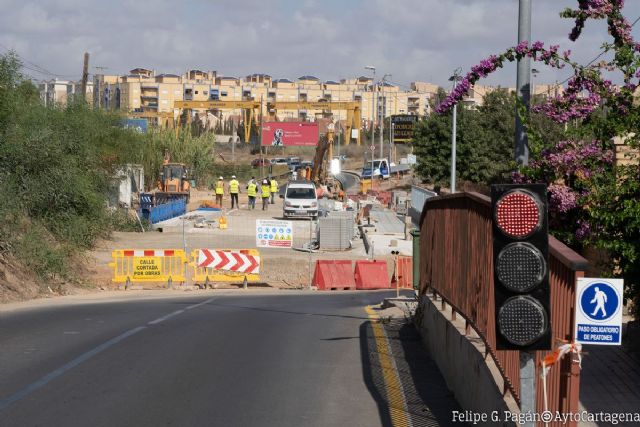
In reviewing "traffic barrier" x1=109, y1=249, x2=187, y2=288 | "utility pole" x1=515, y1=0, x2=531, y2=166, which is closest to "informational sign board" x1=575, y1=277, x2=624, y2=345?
"utility pole" x1=515, y1=0, x2=531, y2=166

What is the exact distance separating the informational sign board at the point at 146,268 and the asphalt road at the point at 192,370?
35.4 feet

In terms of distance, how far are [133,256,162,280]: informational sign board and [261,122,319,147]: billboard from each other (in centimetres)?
7687

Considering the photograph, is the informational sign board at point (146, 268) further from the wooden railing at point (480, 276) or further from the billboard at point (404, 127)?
the billboard at point (404, 127)

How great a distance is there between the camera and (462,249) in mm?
9906

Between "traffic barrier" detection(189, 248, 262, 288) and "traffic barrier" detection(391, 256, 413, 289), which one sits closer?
"traffic barrier" detection(189, 248, 262, 288)

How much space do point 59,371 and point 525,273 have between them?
7.15 metres

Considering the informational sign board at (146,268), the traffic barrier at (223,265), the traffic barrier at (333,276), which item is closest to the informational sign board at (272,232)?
the traffic barrier at (223,265)

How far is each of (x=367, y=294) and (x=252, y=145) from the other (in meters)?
113

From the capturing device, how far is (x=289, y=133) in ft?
353

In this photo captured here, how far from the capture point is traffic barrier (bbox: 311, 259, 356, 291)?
1212 inches

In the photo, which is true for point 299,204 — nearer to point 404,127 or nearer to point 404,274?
point 404,274

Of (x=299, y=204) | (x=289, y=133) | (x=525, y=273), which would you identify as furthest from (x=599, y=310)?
(x=289, y=133)

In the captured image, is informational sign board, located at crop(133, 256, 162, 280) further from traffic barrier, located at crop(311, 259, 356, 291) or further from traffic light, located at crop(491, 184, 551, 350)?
traffic light, located at crop(491, 184, 551, 350)

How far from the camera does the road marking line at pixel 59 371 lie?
30.6ft
